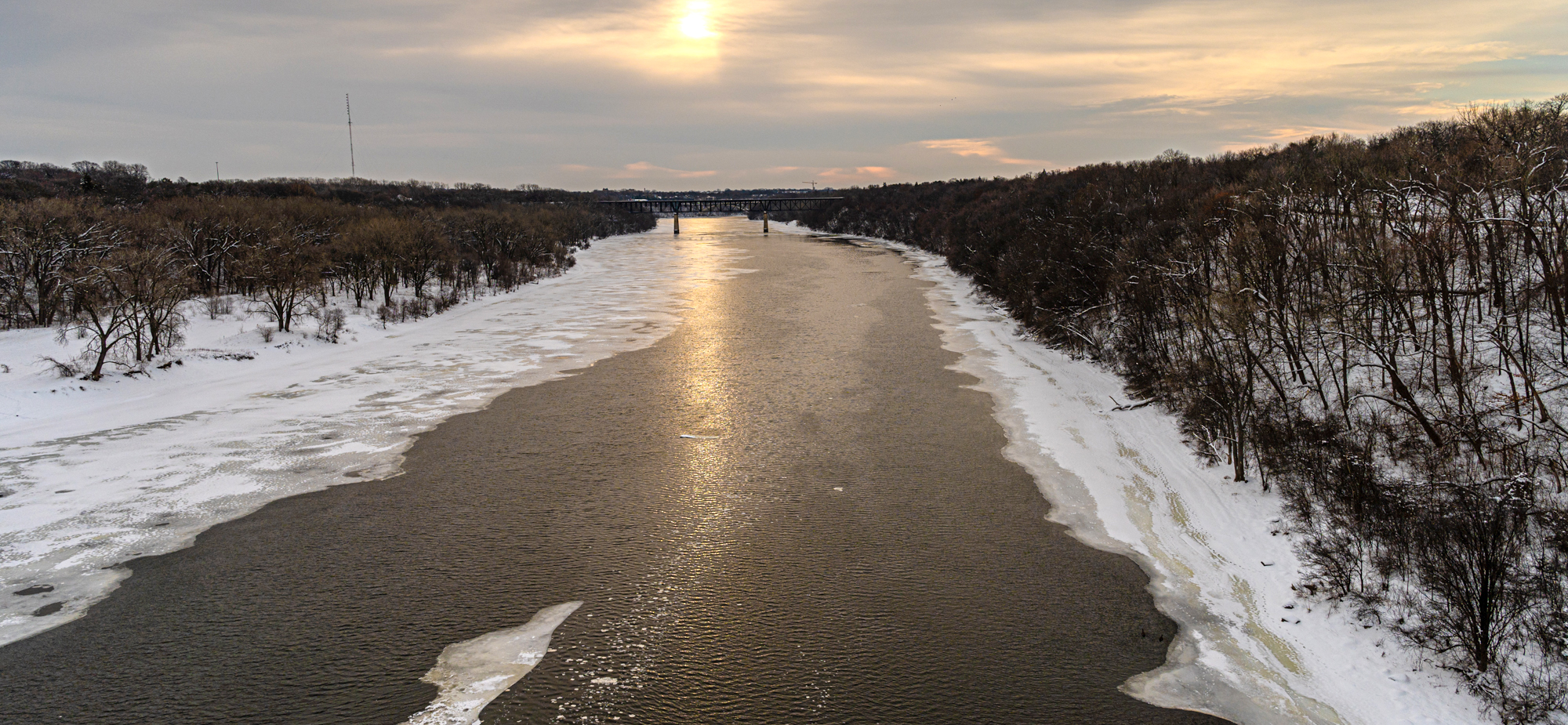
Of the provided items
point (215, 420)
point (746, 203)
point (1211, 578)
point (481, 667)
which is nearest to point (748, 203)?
point (746, 203)

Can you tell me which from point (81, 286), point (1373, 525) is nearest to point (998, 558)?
point (1373, 525)

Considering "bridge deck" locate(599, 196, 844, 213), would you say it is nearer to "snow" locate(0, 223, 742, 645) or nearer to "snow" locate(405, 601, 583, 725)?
"snow" locate(0, 223, 742, 645)

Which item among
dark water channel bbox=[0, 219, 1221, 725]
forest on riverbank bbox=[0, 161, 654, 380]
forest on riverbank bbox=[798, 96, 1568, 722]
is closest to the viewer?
dark water channel bbox=[0, 219, 1221, 725]

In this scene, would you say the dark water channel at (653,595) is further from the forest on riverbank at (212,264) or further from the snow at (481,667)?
the forest on riverbank at (212,264)

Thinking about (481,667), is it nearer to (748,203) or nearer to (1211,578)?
(1211,578)

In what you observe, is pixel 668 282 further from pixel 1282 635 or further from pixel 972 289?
pixel 1282 635

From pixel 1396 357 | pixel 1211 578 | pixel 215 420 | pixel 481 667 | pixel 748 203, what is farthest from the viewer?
pixel 748 203

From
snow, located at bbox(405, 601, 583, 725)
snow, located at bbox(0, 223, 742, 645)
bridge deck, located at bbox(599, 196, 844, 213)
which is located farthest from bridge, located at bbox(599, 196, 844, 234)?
snow, located at bbox(405, 601, 583, 725)
